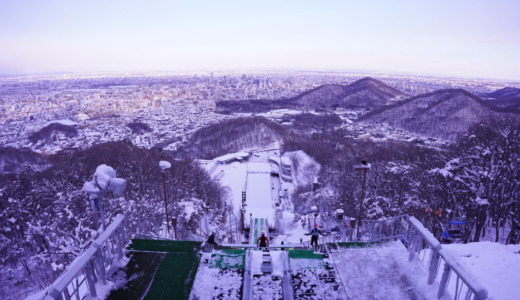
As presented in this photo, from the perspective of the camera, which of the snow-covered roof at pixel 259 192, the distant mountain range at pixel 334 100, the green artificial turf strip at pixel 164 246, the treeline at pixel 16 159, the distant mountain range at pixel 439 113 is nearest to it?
the green artificial turf strip at pixel 164 246

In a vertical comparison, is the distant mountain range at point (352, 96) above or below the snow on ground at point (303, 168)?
above

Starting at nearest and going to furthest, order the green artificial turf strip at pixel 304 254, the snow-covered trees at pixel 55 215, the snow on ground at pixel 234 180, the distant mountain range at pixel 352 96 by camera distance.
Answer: the green artificial turf strip at pixel 304 254 < the snow-covered trees at pixel 55 215 < the snow on ground at pixel 234 180 < the distant mountain range at pixel 352 96

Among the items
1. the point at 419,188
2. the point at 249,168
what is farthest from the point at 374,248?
the point at 249,168

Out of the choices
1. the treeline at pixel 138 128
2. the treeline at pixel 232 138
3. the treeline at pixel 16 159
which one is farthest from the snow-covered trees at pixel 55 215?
the treeline at pixel 138 128

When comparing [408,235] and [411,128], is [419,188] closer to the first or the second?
[408,235]

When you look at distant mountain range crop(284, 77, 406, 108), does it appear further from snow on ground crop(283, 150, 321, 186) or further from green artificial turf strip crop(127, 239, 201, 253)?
green artificial turf strip crop(127, 239, 201, 253)

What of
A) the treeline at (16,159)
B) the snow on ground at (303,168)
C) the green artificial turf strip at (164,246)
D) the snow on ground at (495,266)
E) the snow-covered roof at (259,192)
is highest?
the green artificial turf strip at (164,246)

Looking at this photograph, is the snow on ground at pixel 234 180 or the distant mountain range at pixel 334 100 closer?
the snow on ground at pixel 234 180

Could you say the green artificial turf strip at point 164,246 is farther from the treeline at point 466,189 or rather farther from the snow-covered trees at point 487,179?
the snow-covered trees at point 487,179
